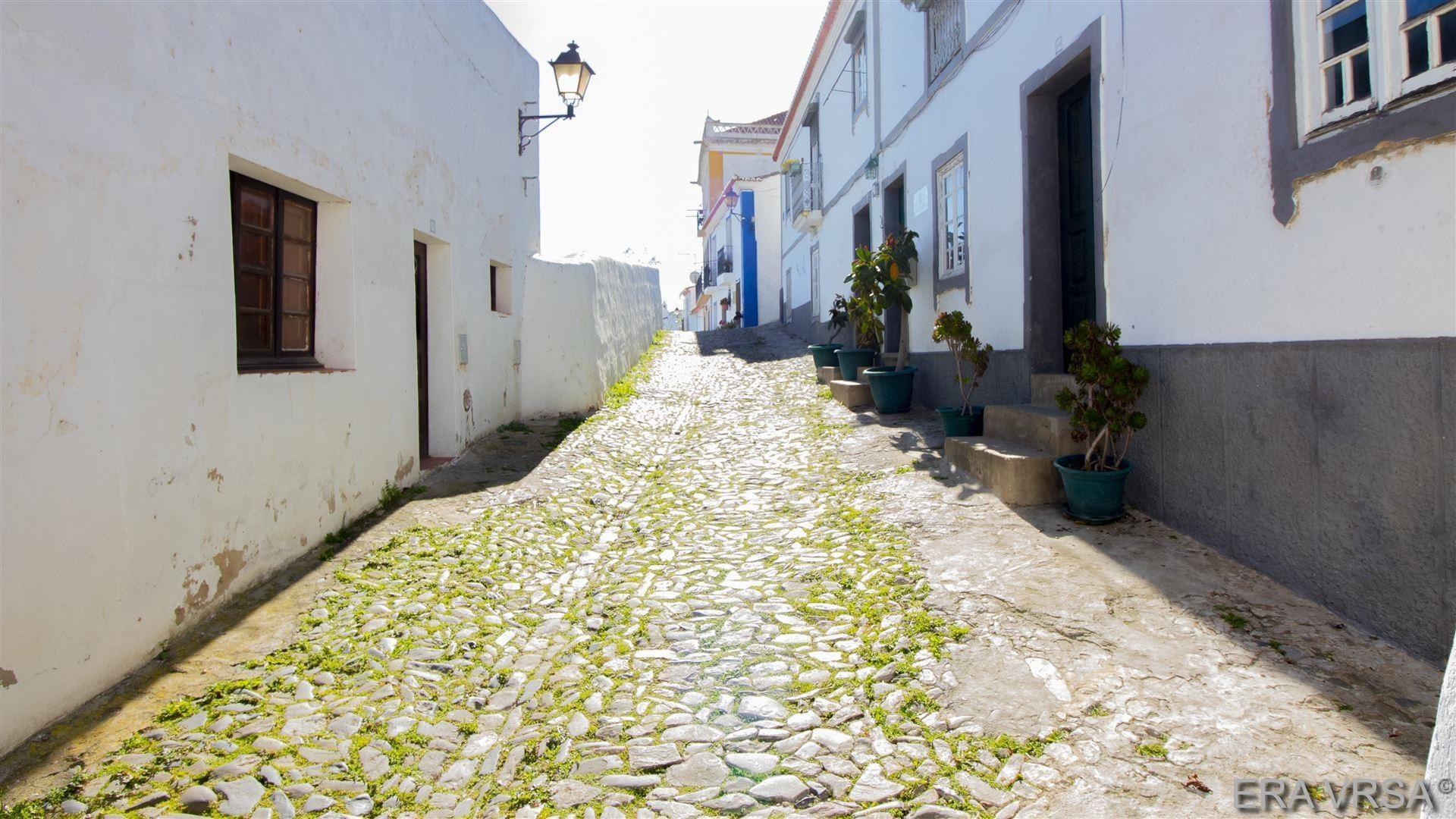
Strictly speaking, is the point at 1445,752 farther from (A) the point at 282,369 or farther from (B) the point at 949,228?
(B) the point at 949,228

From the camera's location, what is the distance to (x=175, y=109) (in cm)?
376

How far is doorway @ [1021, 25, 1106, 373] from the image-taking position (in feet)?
21.7

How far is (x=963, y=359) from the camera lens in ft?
25.5

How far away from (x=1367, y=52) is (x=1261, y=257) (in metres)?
0.97

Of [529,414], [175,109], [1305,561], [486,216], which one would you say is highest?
[486,216]

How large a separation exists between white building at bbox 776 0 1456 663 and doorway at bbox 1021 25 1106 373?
0.07ft

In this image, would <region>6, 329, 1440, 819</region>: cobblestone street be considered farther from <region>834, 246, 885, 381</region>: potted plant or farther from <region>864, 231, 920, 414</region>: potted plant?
<region>834, 246, 885, 381</region>: potted plant

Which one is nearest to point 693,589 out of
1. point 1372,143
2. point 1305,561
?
point 1305,561

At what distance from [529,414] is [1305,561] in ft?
26.6

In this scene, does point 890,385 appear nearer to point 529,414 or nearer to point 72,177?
point 529,414

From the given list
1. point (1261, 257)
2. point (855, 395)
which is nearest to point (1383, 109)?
point (1261, 257)

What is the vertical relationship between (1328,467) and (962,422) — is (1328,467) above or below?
below

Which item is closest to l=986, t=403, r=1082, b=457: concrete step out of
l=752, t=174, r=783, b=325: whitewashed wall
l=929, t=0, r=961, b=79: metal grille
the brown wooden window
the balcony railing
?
l=929, t=0, r=961, b=79: metal grille

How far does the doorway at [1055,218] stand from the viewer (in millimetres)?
6605
